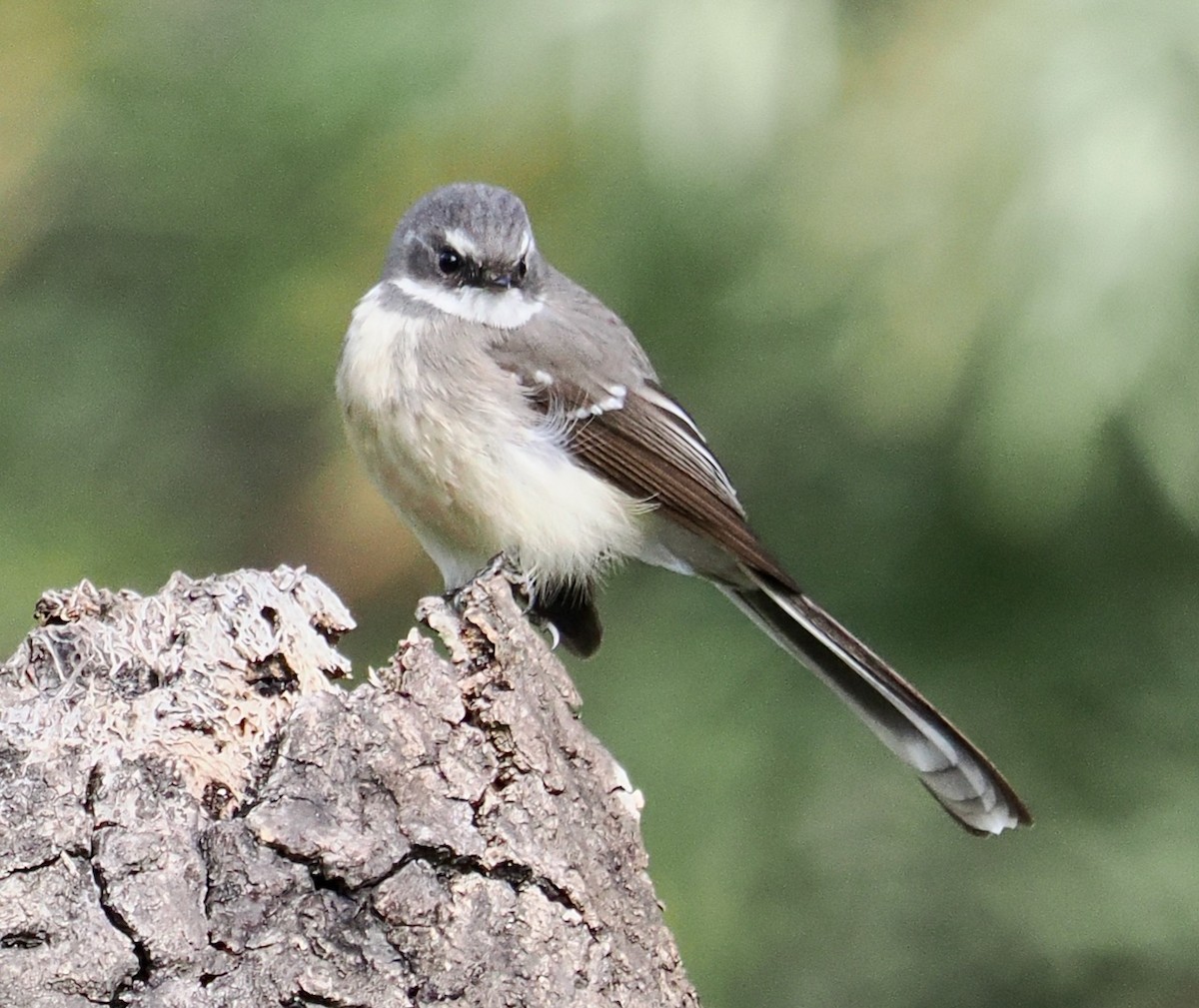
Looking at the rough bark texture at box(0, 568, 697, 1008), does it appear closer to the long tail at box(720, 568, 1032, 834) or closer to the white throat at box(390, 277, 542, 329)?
the long tail at box(720, 568, 1032, 834)

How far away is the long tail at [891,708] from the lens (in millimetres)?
3451

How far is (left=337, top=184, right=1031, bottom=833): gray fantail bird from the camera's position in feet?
12.1

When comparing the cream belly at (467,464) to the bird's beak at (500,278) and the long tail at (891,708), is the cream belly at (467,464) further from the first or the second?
the long tail at (891,708)

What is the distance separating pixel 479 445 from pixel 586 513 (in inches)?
11.8

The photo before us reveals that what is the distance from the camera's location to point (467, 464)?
12.1ft

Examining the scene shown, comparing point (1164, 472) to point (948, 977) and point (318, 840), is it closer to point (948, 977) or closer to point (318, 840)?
point (948, 977)

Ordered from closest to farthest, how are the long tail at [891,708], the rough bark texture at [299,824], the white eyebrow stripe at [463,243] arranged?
1. the rough bark texture at [299,824]
2. the long tail at [891,708]
3. the white eyebrow stripe at [463,243]

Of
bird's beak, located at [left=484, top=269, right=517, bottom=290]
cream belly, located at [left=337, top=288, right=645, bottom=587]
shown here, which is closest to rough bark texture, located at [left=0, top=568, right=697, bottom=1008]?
cream belly, located at [left=337, top=288, right=645, bottom=587]

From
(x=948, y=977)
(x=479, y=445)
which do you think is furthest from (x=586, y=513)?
(x=948, y=977)

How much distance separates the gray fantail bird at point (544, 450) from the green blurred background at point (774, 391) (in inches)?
11.0

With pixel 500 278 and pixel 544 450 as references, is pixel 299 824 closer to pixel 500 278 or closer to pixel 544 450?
pixel 544 450

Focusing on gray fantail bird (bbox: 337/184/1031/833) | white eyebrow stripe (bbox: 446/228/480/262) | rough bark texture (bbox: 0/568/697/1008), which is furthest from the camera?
white eyebrow stripe (bbox: 446/228/480/262)

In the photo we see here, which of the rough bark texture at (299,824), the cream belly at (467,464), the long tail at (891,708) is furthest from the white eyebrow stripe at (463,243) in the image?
the rough bark texture at (299,824)

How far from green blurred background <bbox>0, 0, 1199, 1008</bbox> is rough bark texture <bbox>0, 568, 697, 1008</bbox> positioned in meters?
1.67
